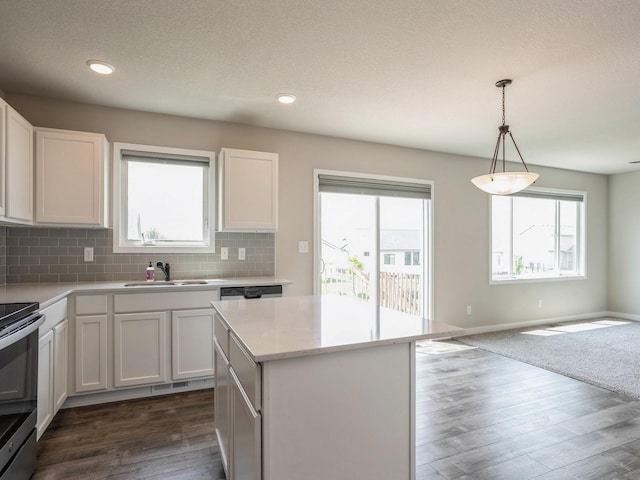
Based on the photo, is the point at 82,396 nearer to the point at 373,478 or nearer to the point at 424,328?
the point at 373,478

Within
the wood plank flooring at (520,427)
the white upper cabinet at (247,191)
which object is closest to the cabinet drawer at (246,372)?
the wood plank flooring at (520,427)

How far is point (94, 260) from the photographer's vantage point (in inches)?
126

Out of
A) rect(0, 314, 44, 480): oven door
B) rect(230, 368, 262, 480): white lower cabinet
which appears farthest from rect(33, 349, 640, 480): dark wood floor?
rect(230, 368, 262, 480): white lower cabinet

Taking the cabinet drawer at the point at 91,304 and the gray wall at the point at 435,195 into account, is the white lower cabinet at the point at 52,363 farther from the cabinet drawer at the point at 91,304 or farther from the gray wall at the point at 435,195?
the gray wall at the point at 435,195

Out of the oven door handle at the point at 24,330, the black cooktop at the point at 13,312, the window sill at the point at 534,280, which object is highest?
the black cooktop at the point at 13,312

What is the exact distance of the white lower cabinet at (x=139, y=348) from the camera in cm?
281

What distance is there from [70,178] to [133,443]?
2021mm

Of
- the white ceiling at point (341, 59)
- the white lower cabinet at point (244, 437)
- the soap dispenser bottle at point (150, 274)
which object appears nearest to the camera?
the white lower cabinet at point (244, 437)

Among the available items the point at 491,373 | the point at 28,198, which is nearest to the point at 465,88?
the point at 491,373

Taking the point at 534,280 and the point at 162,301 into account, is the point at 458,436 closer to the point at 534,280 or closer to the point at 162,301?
the point at 162,301

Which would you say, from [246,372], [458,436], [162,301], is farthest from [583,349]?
[162,301]

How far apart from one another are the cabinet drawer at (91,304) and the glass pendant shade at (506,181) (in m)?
3.09

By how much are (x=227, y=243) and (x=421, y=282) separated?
2.58m

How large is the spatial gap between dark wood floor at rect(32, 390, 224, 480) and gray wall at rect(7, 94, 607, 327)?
1718mm
